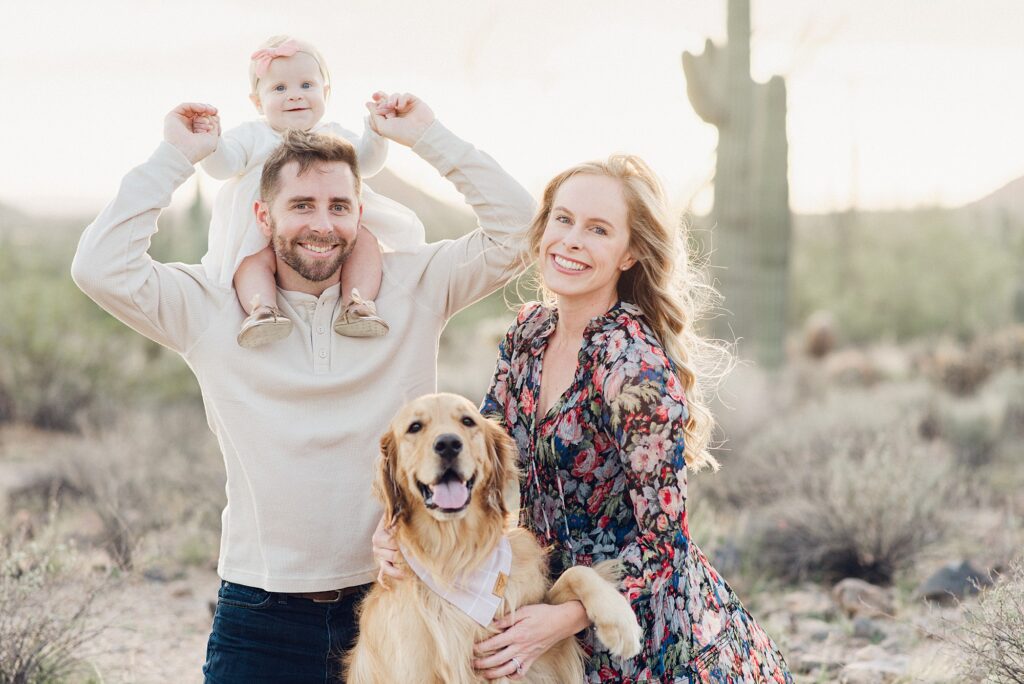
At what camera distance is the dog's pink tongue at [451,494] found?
3134mm

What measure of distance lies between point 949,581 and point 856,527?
27.9 inches

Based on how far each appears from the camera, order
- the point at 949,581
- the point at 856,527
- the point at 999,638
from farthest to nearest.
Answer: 1. the point at 856,527
2. the point at 949,581
3. the point at 999,638

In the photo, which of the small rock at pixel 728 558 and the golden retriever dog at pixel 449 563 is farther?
the small rock at pixel 728 558

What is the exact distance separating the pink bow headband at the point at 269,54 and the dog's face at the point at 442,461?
1.94 meters

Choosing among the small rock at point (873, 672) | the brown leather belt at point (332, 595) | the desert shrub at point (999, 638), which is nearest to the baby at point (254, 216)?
the brown leather belt at point (332, 595)

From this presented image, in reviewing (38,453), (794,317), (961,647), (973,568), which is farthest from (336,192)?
(794,317)

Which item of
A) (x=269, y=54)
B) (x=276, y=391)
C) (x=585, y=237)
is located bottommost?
(x=276, y=391)

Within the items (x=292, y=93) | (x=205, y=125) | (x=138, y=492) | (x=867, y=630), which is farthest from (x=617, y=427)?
(x=138, y=492)

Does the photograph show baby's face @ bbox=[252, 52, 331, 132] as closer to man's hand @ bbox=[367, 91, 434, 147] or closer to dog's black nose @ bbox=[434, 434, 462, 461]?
man's hand @ bbox=[367, 91, 434, 147]

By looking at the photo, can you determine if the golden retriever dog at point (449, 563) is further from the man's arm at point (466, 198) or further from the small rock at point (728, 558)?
the small rock at point (728, 558)

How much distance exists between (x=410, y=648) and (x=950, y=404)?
31.7ft

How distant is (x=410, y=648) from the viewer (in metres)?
3.14

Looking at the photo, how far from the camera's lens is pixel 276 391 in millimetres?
3598

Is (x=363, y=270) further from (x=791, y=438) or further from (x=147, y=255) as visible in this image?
(x=791, y=438)
